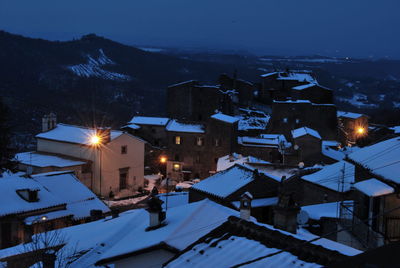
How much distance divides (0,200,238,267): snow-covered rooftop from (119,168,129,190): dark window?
21.0 metres

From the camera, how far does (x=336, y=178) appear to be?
18.5 metres

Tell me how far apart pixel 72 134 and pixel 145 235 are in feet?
89.8

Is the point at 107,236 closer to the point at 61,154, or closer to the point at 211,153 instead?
the point at 61,154

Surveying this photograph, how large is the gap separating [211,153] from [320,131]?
1130 centimetres

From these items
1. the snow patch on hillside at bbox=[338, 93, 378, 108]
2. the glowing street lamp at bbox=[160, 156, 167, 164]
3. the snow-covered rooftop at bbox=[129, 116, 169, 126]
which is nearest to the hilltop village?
the glowing street lamp at bbox=[160, 156, 167, 164]

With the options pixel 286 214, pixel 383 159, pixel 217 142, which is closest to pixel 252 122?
pixel 217 142

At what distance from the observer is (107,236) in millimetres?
13688

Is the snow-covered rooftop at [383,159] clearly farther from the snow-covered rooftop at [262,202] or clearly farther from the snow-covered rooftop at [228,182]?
the snow-covered rooftop at [228,182]

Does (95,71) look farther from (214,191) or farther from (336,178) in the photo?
(336,178)

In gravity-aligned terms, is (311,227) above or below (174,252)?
below

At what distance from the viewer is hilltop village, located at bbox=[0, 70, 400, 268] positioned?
8297 mm

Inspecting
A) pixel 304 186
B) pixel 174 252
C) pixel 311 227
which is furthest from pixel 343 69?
pixel 174 252

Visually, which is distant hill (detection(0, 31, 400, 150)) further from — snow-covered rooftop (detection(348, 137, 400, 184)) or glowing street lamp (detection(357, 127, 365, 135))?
snow-covered rooftop (detection(348, 137, 400, 184))

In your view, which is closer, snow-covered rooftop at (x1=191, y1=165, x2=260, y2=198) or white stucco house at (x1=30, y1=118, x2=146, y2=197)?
snow-covered rooftop at (x1=191, y1=165, x2=260, y2=198)
